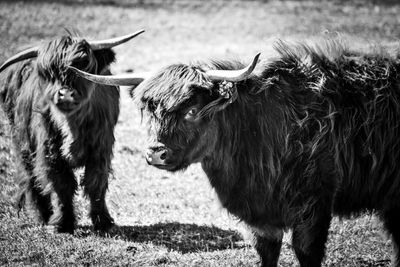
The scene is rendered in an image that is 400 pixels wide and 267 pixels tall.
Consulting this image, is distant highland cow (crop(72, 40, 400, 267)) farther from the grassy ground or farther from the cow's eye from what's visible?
the grassy ground

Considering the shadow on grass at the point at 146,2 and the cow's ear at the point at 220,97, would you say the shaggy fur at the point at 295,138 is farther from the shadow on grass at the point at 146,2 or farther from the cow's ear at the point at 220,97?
the shadow on grass at the point at 146,2

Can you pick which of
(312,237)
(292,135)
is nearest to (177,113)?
(292,135)

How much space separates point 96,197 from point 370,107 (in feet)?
9.93

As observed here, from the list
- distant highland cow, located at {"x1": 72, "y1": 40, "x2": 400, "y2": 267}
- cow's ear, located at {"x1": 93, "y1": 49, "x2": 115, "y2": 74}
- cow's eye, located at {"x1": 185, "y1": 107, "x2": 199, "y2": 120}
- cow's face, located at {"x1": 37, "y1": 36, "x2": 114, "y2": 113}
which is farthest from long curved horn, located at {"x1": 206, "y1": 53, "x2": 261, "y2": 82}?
cow's ear, located at {"x1": 93, "y1": 49, "x2": 115, "y2": 74}

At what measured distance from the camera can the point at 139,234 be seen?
5.72 m

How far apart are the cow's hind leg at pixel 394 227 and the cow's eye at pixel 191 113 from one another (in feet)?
6.44

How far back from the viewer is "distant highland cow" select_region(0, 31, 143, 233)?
5.56 metres

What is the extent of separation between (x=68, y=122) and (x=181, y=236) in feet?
5.47

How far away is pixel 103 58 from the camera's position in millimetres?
5875

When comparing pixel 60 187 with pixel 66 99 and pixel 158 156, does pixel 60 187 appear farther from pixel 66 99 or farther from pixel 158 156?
pixel 158 156

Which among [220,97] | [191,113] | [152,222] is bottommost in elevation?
[152,222]

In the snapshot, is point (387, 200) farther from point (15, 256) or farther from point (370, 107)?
point (15, 256)

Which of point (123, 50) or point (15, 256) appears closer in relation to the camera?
point (15, 256)

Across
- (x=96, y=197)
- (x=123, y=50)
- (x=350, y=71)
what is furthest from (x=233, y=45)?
(x=350, y=71)
